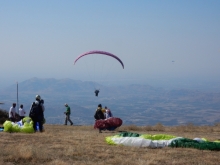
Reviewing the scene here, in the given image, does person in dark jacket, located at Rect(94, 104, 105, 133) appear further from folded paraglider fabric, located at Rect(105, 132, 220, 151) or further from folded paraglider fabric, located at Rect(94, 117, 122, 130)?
folded paraglider fabric, located at Rect(105, 132, 220, 151)

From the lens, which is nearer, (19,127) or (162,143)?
(162,143)

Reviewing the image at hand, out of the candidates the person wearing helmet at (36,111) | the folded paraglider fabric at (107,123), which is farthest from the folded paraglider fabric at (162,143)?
the folded paraglider fabric at (107,123)

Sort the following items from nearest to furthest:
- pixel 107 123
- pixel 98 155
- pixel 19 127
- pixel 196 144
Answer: pixel 98 155, pixel 196 144, pixel 19 127, pixel 107 123

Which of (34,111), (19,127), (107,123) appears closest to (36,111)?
(34,111)

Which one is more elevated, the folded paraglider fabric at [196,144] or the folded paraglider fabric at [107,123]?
the folded paraglider fabric at [107,123]

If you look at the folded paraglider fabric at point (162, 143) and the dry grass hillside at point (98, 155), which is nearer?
the dry grass hillside at point (98, 155)

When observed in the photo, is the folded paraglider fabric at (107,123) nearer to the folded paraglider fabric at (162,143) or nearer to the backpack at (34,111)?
the backpack at (34,111)

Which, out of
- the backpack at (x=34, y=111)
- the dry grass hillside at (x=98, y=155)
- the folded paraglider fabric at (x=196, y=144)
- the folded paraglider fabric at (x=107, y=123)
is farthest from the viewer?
the folded paraglider fabric at (x=107, y=123)

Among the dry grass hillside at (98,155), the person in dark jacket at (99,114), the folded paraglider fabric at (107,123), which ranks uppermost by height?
the person in dark jacket at (99,114)

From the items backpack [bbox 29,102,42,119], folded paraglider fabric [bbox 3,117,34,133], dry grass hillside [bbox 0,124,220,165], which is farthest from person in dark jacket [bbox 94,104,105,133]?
dry grass hillside [bbox 0,124,220,165]

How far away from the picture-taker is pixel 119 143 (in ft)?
45.1

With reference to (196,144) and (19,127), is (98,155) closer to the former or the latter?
(196,144)

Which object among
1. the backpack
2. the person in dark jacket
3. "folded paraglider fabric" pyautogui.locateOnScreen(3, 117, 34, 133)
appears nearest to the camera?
"folded paraglider fabric" pyautogui.locateOnScreen(3, 117, 34, 133)

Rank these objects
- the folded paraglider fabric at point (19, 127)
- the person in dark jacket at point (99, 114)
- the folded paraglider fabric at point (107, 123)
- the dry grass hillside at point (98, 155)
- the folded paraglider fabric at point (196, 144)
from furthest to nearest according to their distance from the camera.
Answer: the person in dark jacket at point (99, 114)
the folded paraglider fabric at point (107, 123)
the folded paraglider fabric at point (19, 127)
the folded paraglider fabric at point (196, 144)
the dry grass hillside at point (98, 155)
